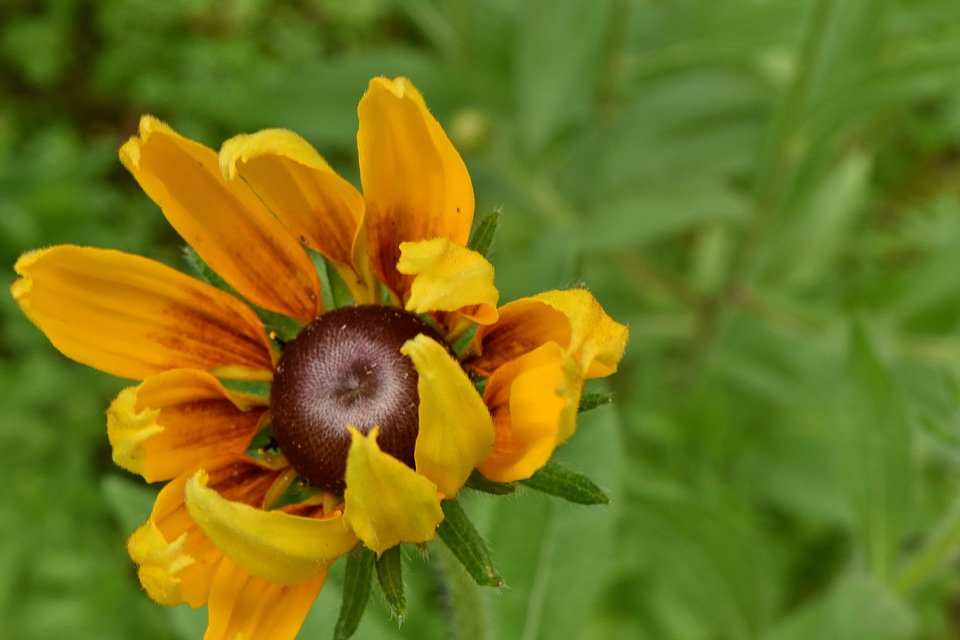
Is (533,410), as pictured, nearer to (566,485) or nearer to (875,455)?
(566,485)

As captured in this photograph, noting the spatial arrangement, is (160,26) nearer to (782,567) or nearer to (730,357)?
(730,357)

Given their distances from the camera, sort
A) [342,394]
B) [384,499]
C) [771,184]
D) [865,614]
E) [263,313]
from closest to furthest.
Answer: [384,499] < [342,394] < [263,313] < [865,614] < [771,184]

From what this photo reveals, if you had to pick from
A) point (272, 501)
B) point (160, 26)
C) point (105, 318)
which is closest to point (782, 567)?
point (272, 501)

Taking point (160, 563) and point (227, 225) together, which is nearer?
point (160, 563)

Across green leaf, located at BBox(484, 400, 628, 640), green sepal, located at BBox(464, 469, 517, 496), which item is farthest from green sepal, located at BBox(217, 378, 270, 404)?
green leaf, located at BBox(484, 400, 628, 640)

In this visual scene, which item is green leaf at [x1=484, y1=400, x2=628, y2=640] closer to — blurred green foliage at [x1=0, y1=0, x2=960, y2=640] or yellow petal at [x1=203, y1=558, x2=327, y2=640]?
blurred green foliage at [x1=0, y1=0, x2=960, y2=640]

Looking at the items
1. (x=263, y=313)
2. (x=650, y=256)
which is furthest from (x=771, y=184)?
(x=263, y=313)
